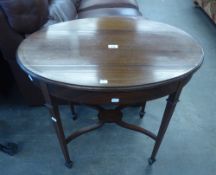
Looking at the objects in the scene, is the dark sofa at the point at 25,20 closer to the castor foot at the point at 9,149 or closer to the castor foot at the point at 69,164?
the castor foot at the point at 9,149

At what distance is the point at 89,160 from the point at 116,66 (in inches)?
27.1

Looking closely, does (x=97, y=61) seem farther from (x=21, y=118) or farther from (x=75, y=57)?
(x=21, y=118)

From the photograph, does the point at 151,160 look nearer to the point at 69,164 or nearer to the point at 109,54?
the point at 69,164

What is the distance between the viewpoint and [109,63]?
790 millimetres

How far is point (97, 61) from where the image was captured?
2.62 feet

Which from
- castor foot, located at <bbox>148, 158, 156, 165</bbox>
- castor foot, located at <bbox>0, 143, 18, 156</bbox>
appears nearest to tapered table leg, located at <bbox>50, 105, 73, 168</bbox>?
castor foot, located at <bbox>0, 143, 18, 156</bbox>

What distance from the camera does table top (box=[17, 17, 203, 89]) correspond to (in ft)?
2.37

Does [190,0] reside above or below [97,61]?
below

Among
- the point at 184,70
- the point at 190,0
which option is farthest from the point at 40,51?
the point at 190,0

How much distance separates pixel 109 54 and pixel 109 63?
0.21 feet

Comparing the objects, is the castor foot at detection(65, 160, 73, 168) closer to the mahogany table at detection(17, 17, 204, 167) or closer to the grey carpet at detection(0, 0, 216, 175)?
the grey carpet at detection(0, 0, 216, 175)

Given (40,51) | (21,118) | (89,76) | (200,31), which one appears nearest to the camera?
(89,76)

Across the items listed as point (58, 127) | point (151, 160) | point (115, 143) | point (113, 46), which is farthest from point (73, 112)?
point (113, 46)

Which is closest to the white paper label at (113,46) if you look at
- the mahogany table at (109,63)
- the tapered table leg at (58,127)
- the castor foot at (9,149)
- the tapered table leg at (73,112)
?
the mahogany table at (109,63)
